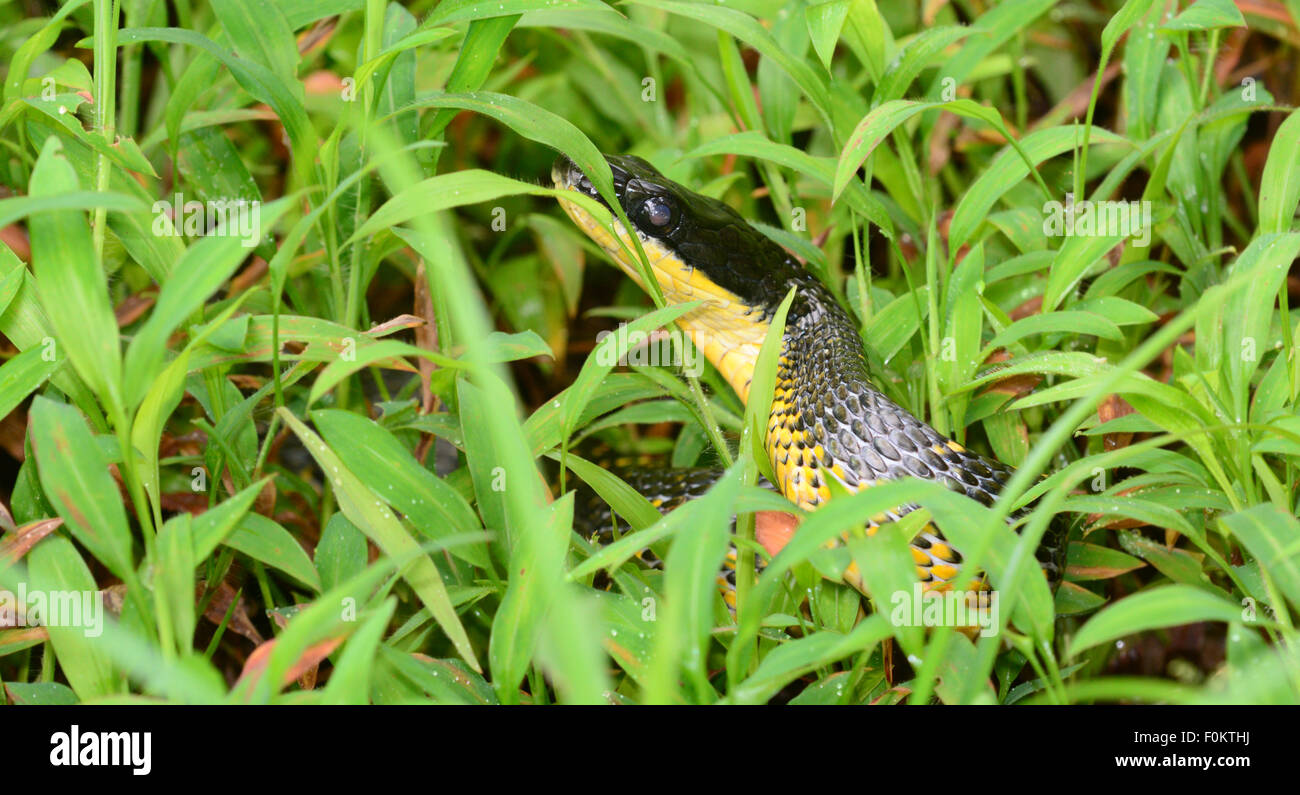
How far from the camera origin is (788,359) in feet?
8.79

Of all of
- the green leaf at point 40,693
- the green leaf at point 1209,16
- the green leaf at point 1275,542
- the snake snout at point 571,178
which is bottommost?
the green leaf at point 40,693

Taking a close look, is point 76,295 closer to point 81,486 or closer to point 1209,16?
point 81,486

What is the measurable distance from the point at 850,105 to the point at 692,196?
66cm

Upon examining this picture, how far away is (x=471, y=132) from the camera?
396 centimetres

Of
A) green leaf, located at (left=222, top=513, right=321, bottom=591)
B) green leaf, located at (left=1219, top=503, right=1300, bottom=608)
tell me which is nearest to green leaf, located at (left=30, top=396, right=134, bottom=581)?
green leaf, located at (left=222, top=513, right=321, bottom=591)

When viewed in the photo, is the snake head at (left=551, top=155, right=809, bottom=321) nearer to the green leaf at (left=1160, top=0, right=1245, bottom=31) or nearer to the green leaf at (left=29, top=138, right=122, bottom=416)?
the green leaf at (left=1160, top=0, right=1245, bottom=31)

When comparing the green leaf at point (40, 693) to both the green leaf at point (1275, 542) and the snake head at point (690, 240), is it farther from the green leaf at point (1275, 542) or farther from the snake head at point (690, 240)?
the green leaf at point (1275, 542)

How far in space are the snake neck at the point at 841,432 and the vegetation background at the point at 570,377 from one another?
0.47 ft

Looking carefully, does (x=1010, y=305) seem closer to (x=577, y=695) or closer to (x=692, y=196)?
(x=692, y=196)

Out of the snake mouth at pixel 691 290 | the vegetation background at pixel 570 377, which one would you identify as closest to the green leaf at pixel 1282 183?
the vegetation background at pixel 570 377

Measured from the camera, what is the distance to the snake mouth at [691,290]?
8.86ft

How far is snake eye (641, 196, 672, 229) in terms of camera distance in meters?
2.69

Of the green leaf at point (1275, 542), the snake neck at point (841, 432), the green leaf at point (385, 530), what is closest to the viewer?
the green leaf at point (1275, 542)

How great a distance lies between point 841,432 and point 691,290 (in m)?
0.67
